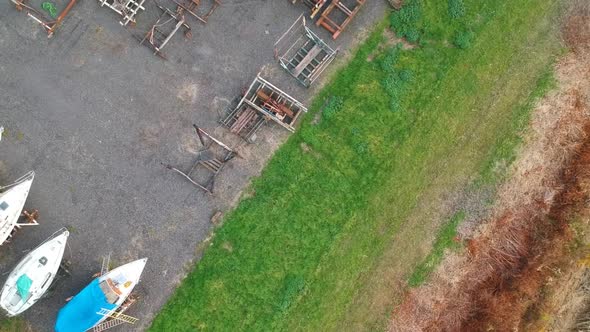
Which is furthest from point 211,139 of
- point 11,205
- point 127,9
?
point 11,205

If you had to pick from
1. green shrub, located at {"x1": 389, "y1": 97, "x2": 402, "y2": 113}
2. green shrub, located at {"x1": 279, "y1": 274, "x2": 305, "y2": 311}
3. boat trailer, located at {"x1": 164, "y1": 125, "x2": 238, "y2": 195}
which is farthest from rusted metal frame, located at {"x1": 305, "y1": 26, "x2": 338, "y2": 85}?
green shrub, located at {"x1": 279, "y1": 274, "x2": 305, "y2": 311}

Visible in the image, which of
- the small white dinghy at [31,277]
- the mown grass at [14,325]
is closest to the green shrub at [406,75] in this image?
the small white dinghy at [31,277]

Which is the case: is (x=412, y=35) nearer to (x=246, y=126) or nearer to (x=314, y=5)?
(x=314, y=5)

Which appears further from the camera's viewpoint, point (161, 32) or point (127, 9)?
point (161, 32)

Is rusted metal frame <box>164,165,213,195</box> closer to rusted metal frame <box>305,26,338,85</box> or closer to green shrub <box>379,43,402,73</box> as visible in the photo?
rusted metal frame <box>305,26,338,85</box>

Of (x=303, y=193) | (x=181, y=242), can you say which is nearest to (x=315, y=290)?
(x=303, y=193)

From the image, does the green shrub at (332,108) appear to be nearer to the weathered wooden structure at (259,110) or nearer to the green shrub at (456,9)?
the weathered wooden structure at (259,110)

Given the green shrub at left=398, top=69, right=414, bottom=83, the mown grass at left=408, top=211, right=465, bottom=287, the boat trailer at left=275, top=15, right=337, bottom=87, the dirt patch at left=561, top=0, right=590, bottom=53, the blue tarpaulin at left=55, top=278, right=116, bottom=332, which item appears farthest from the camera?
the dirt patch at left=561, top=0, right=590, bottom=53
